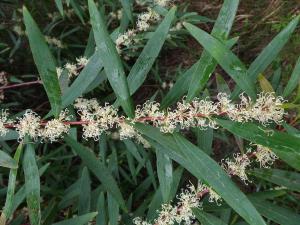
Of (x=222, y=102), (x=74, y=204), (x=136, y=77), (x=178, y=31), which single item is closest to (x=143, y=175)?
(x=74, y=204)

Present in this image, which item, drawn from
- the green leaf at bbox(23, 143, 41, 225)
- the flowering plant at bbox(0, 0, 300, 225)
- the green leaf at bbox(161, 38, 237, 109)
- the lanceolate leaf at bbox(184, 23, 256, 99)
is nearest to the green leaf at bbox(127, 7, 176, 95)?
the flowering plant at bbox(0, 0, 300, 225)

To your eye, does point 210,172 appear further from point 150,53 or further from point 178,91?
point 150,53

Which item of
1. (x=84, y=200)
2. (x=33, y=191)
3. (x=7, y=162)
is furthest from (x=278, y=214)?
(x=7, y=162)

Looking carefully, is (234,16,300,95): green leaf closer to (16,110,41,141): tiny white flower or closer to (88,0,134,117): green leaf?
(88,0,134,117): green leaf

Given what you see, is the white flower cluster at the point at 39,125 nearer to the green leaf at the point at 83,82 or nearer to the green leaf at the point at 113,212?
the green leaf at the point at 83,82

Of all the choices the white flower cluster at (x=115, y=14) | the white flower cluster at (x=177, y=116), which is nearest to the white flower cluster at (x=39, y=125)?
the white flower cluster at (x=177, y=116)

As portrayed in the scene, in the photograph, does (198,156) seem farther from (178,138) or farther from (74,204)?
(74,204)
